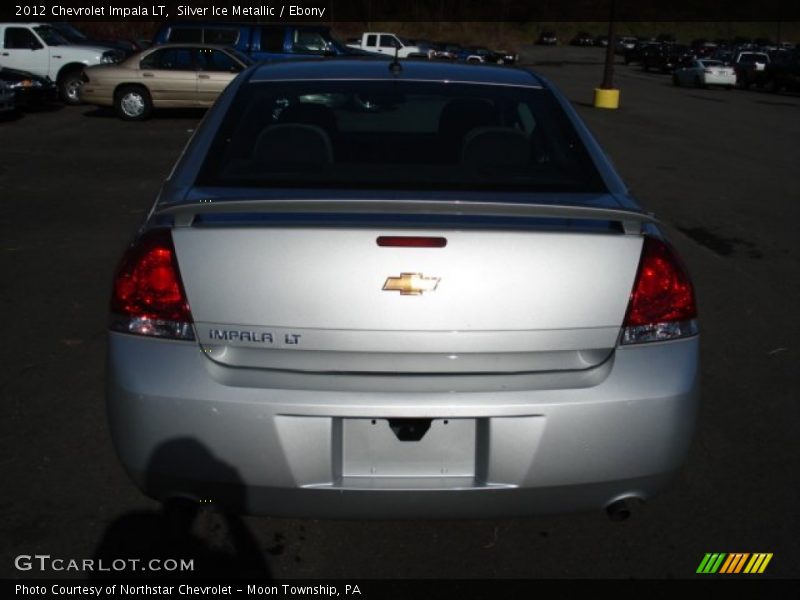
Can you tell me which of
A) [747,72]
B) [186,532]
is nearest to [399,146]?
[186,532]

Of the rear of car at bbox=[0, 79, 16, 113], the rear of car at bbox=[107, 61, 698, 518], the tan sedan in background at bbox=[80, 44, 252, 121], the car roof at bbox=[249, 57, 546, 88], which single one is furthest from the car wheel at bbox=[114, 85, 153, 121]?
the rear of car at bbox=[107, 61, 698, 518]

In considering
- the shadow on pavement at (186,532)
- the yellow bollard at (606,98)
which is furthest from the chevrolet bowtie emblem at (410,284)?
the yellow bollard at (606,98)

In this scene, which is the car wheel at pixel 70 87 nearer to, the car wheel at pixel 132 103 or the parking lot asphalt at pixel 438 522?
the car wheel at pixel 132 103

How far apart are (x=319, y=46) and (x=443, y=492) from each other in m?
20.2

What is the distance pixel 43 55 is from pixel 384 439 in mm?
20376

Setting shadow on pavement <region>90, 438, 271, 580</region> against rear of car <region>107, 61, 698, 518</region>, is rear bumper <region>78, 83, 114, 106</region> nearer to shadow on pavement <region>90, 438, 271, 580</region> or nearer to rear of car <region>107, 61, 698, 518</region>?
shadow on pavement <region>90, 438, 271, 580</region>

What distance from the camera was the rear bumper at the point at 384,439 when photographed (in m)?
2.61

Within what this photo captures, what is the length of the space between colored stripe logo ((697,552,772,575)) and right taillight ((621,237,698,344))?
0.89m

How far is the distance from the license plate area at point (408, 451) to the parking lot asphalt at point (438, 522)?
0.60 meters

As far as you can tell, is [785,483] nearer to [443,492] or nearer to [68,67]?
[443,492]

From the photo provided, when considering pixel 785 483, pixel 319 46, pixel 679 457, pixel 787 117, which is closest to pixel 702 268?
pixel 785 483

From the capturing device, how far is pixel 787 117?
23.1m

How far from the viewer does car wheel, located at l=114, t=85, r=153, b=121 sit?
18.7 m

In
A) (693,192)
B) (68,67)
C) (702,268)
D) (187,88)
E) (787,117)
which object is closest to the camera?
(702,268)
